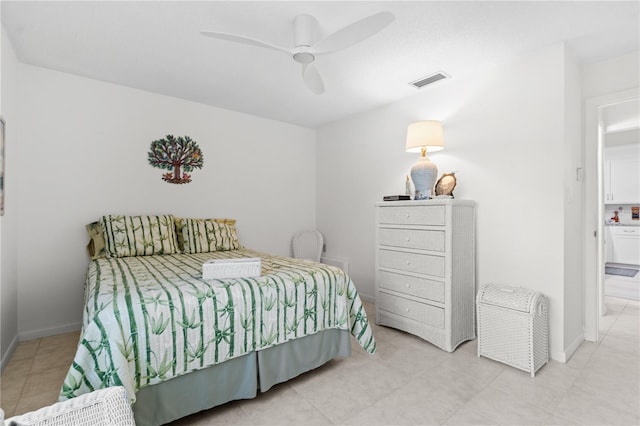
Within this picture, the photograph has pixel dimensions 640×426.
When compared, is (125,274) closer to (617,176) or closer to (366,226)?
(366,226)

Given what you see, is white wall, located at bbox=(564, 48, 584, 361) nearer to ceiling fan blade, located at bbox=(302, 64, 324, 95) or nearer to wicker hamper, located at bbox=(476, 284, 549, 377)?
wicker hamper, located at bbox=(476, 284, 549, 377)

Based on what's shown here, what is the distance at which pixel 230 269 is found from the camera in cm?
192

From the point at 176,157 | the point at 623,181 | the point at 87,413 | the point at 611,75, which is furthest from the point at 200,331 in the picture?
the point at 623,181

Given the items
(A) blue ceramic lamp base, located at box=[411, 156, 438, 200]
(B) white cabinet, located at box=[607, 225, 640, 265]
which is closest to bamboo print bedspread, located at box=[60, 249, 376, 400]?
(A) blue ceramic lamp base, located at box=[411, 156, 438, 200]

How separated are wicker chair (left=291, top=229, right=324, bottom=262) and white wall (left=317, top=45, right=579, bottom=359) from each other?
1.25 meters

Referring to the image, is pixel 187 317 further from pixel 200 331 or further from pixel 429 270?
pixel 429 270

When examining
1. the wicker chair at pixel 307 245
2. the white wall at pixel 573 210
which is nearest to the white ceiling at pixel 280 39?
the white wall at pixel 573 210

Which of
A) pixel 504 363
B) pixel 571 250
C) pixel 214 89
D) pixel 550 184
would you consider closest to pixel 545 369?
pixel 504 363

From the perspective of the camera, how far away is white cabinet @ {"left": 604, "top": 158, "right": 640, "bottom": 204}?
19.8 feet

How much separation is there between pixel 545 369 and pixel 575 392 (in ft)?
0.94

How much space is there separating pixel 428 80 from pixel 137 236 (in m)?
3.04

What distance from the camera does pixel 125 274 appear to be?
2.03 m

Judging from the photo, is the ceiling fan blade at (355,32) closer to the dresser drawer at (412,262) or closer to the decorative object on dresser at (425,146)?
the decorative object on dresser at (425,146)

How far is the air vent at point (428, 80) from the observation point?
2.84 m
